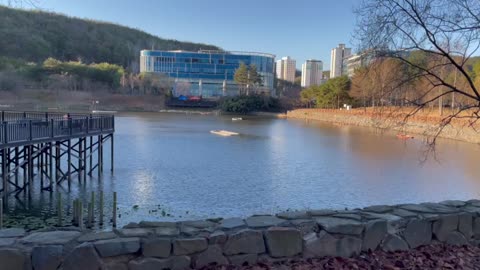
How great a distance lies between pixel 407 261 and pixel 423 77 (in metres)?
4.05

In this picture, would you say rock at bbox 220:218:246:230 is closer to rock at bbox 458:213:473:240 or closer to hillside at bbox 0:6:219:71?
rock at bbox 458:213:473:240

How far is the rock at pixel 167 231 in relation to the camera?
4.46m

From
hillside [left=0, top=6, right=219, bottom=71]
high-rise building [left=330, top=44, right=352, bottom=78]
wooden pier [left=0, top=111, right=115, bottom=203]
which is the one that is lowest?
wooden pier [left=0, top=111, right=115, bottom=203]

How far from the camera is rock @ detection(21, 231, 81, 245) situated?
13.8ft

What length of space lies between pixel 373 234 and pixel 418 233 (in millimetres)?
713

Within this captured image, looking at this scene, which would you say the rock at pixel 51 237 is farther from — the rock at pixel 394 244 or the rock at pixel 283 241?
the rock at pixel 394 244

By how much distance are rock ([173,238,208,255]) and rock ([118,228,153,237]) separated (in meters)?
0.34

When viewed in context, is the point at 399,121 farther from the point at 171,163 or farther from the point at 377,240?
the point at 171,163

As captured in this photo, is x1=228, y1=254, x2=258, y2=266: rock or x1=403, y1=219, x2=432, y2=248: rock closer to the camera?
x1=228, y1=254, x2=258, y2=266: rock

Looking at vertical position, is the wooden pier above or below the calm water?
above

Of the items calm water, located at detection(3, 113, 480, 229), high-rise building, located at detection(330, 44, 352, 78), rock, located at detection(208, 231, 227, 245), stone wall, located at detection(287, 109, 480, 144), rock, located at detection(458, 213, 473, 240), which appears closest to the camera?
rock, located at detection(208, 231, 227, 245)

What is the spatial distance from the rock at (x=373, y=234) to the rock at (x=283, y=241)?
88cm

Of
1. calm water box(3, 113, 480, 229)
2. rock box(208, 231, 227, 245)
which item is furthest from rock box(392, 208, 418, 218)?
calm water box(3, 113, 480, 229)

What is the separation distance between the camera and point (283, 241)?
15.3 ft
